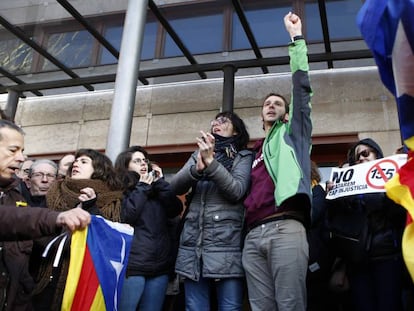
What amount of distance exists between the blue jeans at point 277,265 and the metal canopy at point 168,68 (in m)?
3.41

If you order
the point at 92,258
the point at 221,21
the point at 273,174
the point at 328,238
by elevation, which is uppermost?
the point at 221,21

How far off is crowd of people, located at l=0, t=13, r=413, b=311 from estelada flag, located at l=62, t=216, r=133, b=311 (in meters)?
0.19

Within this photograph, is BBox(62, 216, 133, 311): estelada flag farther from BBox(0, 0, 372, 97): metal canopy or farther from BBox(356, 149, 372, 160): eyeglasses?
BBox(0, 0, 372, 97): metal canopy

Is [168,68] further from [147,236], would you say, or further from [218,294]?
[218,294]

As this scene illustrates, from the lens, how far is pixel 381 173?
3.00m

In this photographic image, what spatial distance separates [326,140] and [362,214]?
3.21 m

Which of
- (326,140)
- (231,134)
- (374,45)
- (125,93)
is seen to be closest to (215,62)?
(326,140)

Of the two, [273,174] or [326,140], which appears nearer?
[273,174]

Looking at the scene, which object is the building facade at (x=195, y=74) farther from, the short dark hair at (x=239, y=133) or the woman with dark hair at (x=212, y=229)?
the woman with dark hair at (x=212, y=229)

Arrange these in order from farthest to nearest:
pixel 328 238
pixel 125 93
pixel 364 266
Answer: pixel 125 93, pixel 328 238, pixel 364 266

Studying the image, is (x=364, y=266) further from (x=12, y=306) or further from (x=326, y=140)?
(x=326, y=140)

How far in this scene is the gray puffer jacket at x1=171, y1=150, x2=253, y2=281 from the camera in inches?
112

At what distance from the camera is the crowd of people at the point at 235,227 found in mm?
2588

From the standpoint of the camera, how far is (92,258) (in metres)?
2.59
